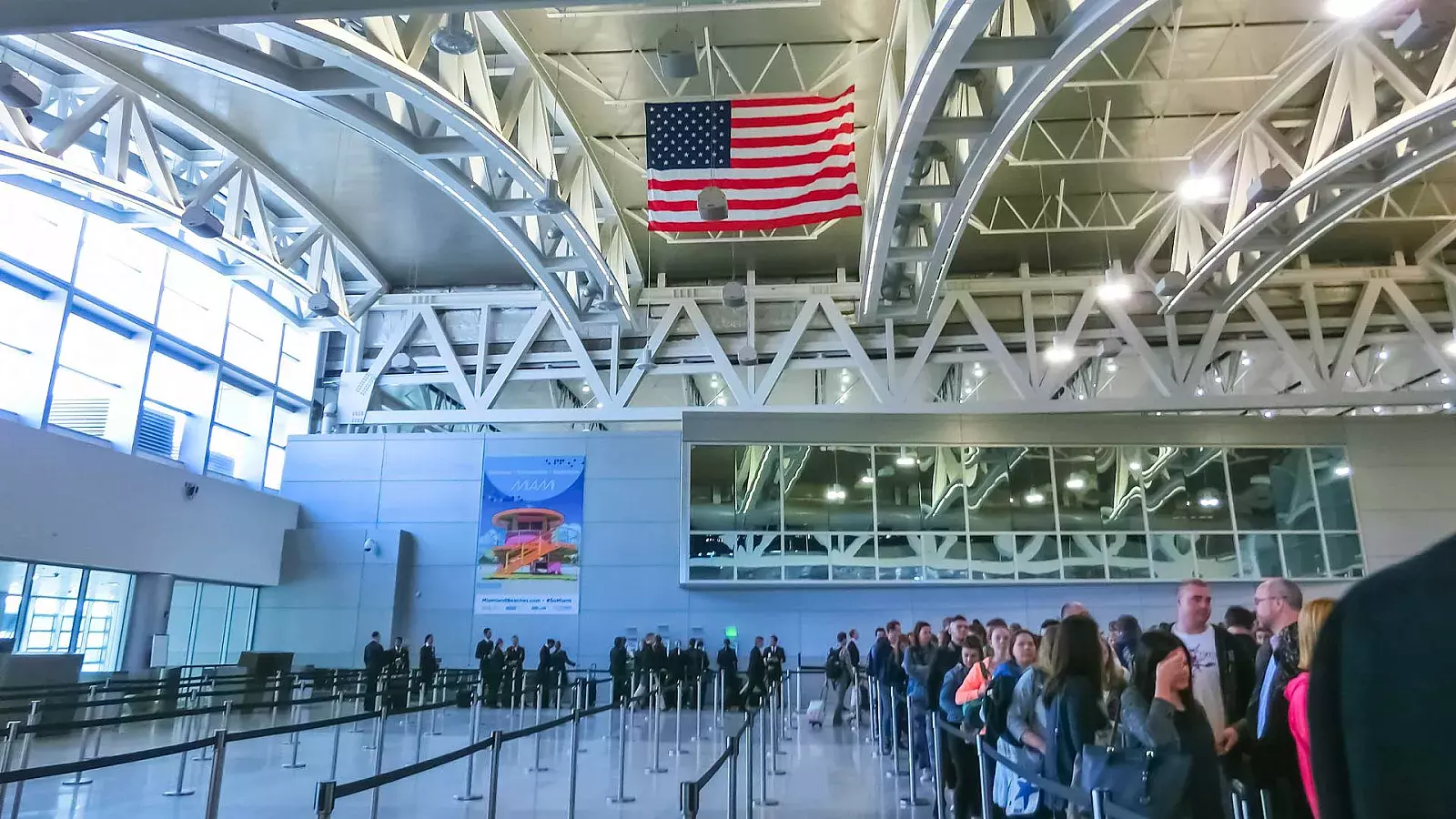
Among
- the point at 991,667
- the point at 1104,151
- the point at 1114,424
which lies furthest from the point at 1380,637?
the point at 1114,424

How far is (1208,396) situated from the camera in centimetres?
2084

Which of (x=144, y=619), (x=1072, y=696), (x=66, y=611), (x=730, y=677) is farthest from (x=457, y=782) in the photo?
(x=144, y=619)

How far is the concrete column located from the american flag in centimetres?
1457

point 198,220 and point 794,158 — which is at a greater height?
point 198,220

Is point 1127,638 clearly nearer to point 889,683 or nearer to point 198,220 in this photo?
point 889,683

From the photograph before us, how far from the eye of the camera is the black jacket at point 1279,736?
4867 millimetres

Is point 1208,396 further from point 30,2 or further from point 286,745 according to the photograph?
point 30,2

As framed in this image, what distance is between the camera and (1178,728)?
13.8 feet

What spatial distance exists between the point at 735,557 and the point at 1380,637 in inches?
887

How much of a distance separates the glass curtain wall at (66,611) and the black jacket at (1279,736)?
1860 cm

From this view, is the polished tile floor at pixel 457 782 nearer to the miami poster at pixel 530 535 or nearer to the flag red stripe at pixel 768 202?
the flag red stripe at pixel 768 202

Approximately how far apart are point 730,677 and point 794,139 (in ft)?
40.9

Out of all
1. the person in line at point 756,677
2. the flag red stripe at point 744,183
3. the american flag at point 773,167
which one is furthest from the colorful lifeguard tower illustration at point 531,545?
the flag red stripe at point 744,183

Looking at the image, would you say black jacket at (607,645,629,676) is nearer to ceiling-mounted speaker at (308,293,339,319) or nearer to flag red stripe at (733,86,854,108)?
ceiling-mounted speaker at (308,293,339,319)
